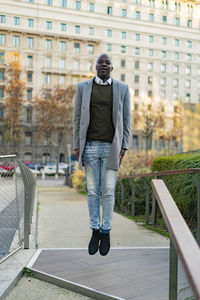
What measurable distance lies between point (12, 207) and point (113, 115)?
1688mm

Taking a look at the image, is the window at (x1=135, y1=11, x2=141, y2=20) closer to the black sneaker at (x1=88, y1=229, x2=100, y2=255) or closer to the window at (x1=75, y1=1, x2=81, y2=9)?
the window at (x1=75, y1=1, x2=81, y2=9)

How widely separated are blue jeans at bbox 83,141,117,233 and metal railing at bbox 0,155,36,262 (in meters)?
0.81

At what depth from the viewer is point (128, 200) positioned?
10508 millimetres

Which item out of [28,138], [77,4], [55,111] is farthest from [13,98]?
[77,4]

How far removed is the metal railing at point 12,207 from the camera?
403cm

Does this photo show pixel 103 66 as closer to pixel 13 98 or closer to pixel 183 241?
pixel 183 241

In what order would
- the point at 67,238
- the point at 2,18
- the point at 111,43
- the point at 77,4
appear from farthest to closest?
the point at 111,43 < the point at 77,4 < the point at 2,18 < the point at 67,238

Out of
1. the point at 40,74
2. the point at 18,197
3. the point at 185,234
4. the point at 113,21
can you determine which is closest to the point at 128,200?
the point at 18,197

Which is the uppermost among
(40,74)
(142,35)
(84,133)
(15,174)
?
(142,35)

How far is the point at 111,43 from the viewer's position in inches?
2448

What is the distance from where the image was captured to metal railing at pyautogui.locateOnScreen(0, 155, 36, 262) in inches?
159

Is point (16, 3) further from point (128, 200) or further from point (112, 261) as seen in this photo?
point (112, 261)

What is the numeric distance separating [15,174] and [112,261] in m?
1.51

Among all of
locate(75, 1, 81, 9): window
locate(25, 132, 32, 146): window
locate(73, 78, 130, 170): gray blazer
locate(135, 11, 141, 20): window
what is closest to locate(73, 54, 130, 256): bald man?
locate(73, 78, 130, 170): gray blazer
